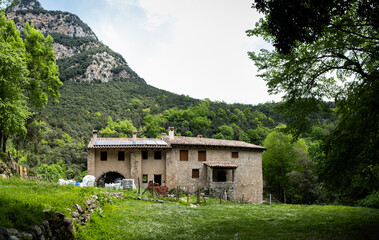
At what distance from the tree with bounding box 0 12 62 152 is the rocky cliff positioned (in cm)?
5998

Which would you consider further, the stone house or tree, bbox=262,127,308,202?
tree, bbox=262,127,308,202

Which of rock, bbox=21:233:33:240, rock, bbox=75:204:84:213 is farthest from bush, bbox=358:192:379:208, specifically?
rock, bbox=21:233:33:240

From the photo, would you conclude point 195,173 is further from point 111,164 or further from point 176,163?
point 111,164

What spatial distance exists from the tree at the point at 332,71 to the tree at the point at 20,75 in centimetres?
1623

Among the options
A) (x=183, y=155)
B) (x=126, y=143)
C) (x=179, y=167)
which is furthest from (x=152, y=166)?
(x=126, y=143)

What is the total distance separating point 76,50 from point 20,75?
92.1 metres

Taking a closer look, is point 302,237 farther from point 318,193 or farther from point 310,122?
point 318,193

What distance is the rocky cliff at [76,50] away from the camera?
283 feet

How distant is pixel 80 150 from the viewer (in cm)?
5109

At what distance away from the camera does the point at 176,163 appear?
1162 inches

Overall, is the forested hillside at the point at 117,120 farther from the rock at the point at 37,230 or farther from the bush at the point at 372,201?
the rock at the point at 37,230

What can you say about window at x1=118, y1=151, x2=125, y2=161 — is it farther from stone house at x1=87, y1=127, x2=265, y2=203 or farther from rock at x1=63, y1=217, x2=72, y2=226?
rock at x1=63, y1=217, x2=72, y2=226

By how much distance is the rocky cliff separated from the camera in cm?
8635

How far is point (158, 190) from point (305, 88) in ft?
52.1
